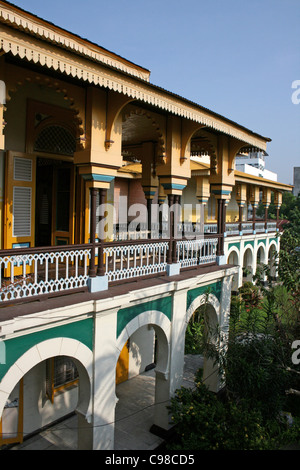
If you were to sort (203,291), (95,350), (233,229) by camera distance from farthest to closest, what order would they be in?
(233,229), (203,291), (95,350)

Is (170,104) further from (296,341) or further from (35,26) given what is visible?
(296,341)

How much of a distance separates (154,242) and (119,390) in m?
5.06

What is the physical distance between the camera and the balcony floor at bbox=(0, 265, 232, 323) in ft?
15.4

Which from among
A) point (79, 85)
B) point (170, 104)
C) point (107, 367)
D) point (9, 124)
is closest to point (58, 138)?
point (9, 124)

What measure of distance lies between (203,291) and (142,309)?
2.36 m

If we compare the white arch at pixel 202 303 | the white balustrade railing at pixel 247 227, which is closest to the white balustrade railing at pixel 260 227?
the white balustrade railing at pixel 247 227

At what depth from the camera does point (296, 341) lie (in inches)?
317

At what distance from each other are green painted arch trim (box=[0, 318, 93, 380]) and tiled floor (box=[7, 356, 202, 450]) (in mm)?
3136

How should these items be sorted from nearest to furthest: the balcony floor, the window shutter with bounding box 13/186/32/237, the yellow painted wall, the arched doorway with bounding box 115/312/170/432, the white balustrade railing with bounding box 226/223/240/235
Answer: the balcony floor < the window shutter with bounding box 13/186/32/237 < the arched doorway with bounding box 115/312/170/432 < the yellow painted wall < the white balustrade railing with bounding box 226/223/240/235

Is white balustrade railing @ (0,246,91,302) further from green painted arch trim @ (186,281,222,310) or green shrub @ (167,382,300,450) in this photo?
green shrub @ (167,382,300,450)

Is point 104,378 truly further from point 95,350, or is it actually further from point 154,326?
point 154,326

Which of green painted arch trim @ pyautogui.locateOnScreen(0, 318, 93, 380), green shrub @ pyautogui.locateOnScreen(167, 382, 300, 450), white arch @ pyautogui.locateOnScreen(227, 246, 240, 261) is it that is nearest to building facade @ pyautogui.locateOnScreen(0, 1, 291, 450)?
green painted arch trim @ pyautogui.locateOnScreen(0, 318, 93, 380)

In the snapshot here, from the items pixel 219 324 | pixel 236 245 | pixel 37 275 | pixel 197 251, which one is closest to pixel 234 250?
pixel 236 245

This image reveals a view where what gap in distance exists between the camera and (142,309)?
22.8 ft
